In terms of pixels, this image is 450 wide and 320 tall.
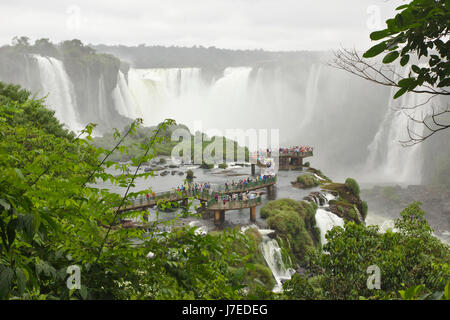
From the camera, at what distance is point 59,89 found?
4900 centimetres

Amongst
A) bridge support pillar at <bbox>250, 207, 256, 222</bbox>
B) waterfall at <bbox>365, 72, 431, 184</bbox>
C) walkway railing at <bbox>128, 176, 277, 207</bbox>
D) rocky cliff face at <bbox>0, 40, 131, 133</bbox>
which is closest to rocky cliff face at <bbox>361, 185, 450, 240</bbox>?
waterfall at <bbox>365, 72, 431, 184</bbox>

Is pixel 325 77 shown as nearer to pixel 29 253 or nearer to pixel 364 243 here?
pixel 364 243

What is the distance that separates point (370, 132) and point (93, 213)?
53732 mm

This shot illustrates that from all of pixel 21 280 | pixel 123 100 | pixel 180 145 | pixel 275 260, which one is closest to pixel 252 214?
pixel 275 260

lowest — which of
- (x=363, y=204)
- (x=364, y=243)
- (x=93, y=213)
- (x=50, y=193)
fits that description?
(x=363, y=204)

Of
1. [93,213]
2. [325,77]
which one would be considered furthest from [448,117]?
[93,213]

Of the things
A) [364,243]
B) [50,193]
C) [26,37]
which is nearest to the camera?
[50,193]

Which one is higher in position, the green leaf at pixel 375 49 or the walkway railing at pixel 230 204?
the green leaf at pixel 375 49

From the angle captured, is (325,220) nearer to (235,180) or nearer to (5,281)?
(235,180)

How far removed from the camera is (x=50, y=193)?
8.32ft

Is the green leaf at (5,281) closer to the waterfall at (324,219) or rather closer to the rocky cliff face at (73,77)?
the waterfall at (324,219)

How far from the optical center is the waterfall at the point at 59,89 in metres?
47.9

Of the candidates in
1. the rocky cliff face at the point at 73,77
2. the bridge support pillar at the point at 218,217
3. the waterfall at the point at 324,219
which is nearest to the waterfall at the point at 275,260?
the bridge support pillar at the point at 218,217

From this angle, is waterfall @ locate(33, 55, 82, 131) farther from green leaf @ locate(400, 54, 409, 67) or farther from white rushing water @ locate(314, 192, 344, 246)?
green leaf @ locate(400, 54, 409, 67)
